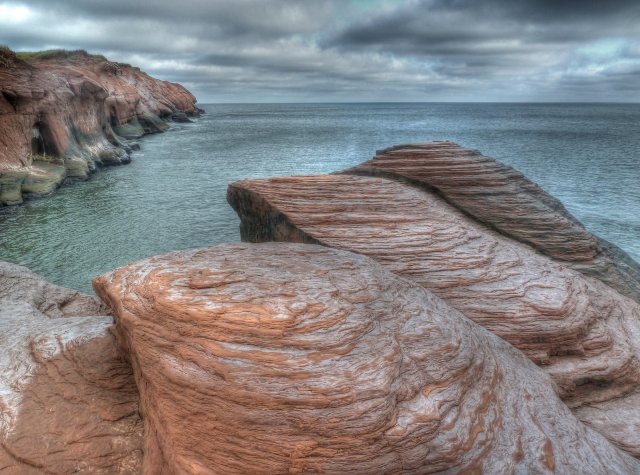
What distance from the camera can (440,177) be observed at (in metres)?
12.9

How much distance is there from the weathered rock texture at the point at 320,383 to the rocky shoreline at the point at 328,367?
0.07ft

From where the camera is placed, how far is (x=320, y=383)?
5.03 metres

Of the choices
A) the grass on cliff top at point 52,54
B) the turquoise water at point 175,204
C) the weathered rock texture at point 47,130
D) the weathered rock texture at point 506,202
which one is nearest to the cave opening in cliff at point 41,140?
the weathered rock texture at point 47,130

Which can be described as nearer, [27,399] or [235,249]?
[27,399]

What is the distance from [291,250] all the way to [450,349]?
3254mm

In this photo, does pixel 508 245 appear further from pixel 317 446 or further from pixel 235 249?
pixel 317 446

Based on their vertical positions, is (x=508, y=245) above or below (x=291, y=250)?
below

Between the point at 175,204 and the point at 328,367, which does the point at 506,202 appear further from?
the point at 175,204

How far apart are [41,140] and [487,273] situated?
35916mm

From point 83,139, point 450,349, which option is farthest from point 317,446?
point 83,139

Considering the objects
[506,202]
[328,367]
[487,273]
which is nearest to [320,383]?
[328,367]

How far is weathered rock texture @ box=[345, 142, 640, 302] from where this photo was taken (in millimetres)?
11922

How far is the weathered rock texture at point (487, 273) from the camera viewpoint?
27.2ft

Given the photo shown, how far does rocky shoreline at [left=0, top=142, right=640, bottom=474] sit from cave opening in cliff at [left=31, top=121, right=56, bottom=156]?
28.0 metres
